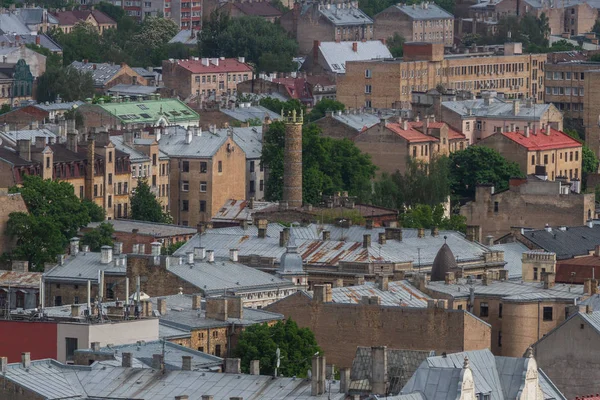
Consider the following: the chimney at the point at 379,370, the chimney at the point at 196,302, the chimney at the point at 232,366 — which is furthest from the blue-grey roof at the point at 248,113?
the chimney at the point at 379,370

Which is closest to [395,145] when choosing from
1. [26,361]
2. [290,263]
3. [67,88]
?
[67,88]

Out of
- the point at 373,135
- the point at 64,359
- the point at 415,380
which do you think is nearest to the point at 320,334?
the point at 64,359

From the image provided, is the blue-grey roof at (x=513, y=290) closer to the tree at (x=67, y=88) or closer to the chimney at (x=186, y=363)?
the chimney at (x=186, y=363)

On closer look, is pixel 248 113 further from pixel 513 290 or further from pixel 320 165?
pixel 513 290

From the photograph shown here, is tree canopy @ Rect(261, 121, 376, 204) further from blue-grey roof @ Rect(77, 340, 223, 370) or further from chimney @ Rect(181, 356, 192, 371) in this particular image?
chimney @ Rect(181, 356, 192, 371)

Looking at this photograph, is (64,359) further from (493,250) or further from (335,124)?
(335,124)

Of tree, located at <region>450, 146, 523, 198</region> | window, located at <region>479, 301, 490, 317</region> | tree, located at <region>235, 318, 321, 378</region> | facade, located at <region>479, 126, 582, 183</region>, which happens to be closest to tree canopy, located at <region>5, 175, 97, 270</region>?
window, located at <region>479, 301, 490, 317</region>
